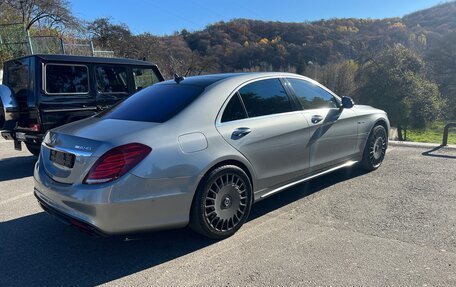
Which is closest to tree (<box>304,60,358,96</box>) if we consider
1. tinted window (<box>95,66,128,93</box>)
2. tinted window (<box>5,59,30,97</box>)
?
tinted window (<box>95,66,128,93</box>)

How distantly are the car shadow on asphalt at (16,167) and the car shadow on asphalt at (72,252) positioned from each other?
7.50ft

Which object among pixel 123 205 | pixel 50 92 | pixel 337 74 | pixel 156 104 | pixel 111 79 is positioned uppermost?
pixel 337 74

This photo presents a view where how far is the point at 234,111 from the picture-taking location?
3.91 m

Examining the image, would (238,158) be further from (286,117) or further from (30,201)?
(30,201)

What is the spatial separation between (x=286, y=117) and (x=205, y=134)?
3.97 feet

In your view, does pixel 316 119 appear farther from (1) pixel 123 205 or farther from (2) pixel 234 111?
(1) pixel 123 205

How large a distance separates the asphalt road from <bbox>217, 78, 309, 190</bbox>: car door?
0.56 m

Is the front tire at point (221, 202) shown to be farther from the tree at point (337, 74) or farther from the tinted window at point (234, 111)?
the tree at point (337, 74)

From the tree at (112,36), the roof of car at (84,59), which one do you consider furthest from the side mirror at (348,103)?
the tree at (112,36)

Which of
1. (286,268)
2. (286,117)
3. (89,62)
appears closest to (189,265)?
(286,268)

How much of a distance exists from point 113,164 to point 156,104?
3.43 ft

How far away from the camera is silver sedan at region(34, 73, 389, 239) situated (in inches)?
121

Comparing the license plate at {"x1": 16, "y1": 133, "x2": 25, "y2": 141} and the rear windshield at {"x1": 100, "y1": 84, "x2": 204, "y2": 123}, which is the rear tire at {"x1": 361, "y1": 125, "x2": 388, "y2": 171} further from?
the license plate at {"x1": 16, "y1": 133, "x2": 25, "y2": 141}

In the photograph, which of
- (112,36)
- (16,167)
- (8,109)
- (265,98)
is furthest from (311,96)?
(112,36)
